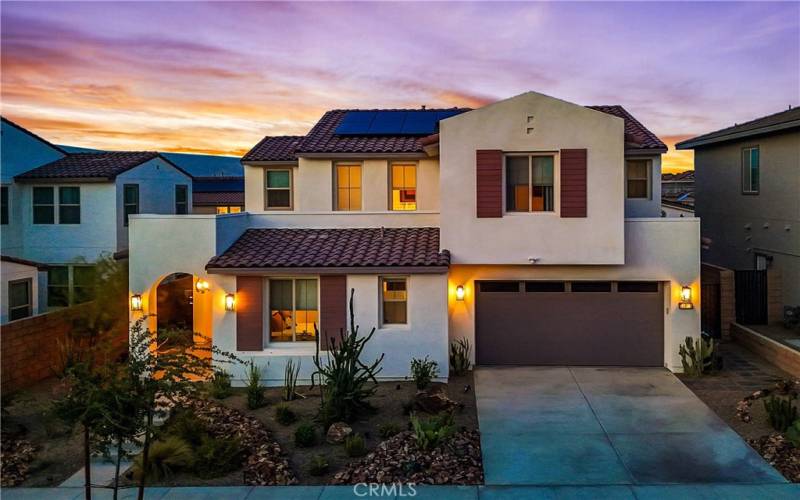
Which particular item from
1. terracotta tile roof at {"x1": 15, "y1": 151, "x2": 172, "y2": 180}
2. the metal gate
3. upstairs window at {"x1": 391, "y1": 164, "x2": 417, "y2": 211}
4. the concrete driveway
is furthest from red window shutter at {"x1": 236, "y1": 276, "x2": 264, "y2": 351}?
the metal gate

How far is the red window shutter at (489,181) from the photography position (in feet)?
47.3

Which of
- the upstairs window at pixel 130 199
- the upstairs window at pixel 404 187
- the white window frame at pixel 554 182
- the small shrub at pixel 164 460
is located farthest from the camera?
the upstairs window at pixel 130 199

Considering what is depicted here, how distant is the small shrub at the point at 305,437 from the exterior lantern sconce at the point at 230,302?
15.3 ft

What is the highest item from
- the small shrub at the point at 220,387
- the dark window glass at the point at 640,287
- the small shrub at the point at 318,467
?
the dark window glass at the point at 640,287

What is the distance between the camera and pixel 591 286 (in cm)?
1522

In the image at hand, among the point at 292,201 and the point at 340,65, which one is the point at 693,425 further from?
the point at 340,65

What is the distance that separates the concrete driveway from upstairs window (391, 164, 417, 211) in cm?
535

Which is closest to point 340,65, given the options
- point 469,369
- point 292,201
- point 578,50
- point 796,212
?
point 292,201

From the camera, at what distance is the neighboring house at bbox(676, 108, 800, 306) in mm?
17703

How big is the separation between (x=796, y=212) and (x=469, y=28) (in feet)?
34.5

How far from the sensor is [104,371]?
764 centimetres

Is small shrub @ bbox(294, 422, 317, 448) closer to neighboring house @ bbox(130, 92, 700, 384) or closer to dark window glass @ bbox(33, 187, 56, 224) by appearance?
neighboring house @ bbox(130, 92, 700, 384)

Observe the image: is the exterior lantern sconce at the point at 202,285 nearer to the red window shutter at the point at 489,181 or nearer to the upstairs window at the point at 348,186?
the upstairs window at the point at 348,186

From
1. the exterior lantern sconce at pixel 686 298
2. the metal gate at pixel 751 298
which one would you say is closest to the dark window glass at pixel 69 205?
the exterior lantern sconce at pixel 686 298
